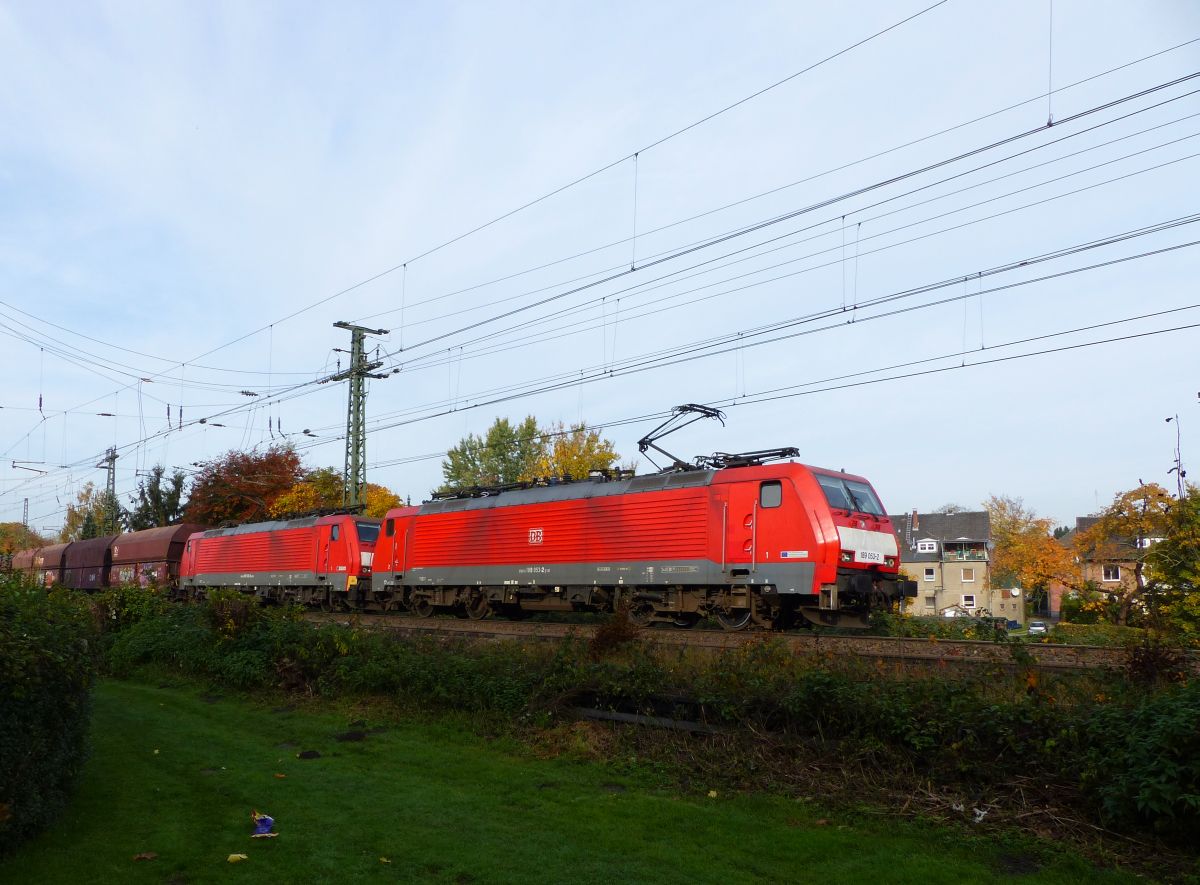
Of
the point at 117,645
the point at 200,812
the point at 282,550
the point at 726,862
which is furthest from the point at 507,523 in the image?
the point at 726,862

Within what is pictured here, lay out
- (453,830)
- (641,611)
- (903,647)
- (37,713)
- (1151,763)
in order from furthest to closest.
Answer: (641,611), (903,647), (453,830), (37,713), (1151,763)

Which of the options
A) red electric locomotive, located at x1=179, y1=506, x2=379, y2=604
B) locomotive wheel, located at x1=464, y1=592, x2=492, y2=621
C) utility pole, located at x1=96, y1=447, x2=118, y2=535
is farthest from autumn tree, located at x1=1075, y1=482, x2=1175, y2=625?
utility pole, located at x1=96, y1=447, x2=118, y2=535

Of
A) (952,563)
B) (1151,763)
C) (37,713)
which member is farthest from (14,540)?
(952,563)

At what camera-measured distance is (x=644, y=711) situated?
1038 cm

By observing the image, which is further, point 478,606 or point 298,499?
point 298,499

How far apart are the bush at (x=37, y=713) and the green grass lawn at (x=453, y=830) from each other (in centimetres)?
29

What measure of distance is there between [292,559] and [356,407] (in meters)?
6.22

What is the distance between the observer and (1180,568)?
1759 cm

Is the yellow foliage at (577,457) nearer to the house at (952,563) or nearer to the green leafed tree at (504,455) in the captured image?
the green leafed tree at (504,455)

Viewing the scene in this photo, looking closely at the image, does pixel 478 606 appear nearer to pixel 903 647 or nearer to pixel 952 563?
pixel 903 647

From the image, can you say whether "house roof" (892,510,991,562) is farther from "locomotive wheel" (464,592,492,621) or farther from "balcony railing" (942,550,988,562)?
"locomotive wheel" (464,592,492,621)

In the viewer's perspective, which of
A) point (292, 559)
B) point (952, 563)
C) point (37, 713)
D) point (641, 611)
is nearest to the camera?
point (37, 713)

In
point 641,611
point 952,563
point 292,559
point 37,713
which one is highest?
point 37,713

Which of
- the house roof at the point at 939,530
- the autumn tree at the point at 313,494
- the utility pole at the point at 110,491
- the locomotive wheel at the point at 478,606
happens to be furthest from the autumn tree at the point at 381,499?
the house roof at the point at 939,530
